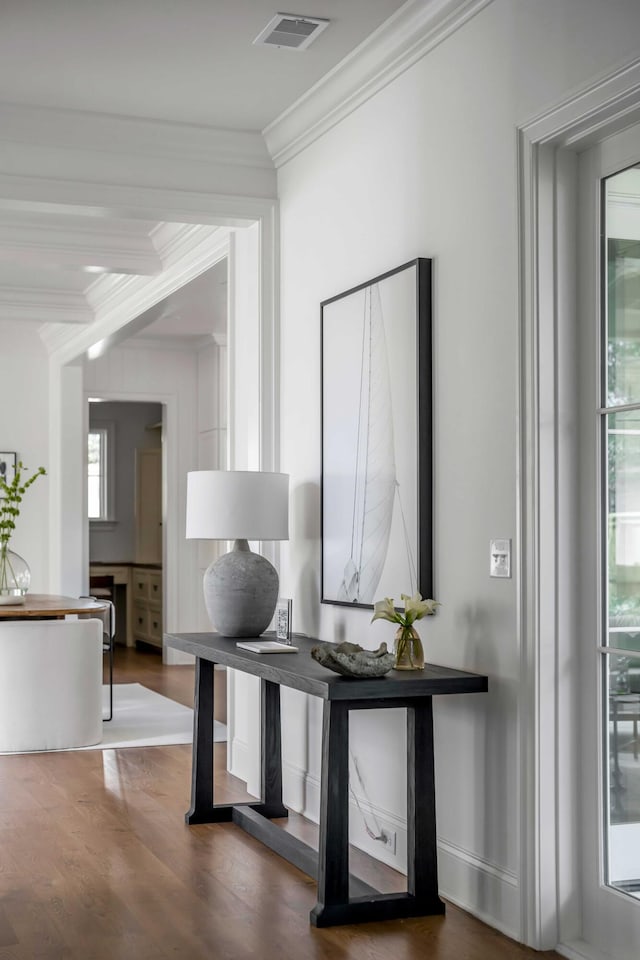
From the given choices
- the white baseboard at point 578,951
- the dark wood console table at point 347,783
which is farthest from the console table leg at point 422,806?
the white baseboard at point 578,951

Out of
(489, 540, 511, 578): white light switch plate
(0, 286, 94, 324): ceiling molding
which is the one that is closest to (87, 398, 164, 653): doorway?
(0, 286, 94, 324): ceiling molding

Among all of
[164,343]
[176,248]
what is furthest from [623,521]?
[164,343]

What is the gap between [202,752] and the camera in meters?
4.61

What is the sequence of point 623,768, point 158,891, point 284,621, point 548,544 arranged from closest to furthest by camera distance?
point 623,768, point 548,544, point 158,891, point 284,621

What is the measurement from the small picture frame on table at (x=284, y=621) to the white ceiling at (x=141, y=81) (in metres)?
1.88

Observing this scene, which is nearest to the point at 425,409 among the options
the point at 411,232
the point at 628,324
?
the point at 411,232

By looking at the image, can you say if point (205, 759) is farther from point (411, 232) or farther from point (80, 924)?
point (411, 232)

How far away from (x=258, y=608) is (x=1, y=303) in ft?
15.6

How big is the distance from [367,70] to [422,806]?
2640mm

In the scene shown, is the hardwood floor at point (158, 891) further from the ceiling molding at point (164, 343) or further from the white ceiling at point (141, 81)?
the ceiling molding at point (164, 343)

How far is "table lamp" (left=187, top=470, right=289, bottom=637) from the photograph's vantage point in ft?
14.5

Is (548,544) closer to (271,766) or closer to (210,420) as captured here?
(271,766)

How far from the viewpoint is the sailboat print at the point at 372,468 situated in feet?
13.4

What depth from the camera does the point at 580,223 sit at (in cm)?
327
